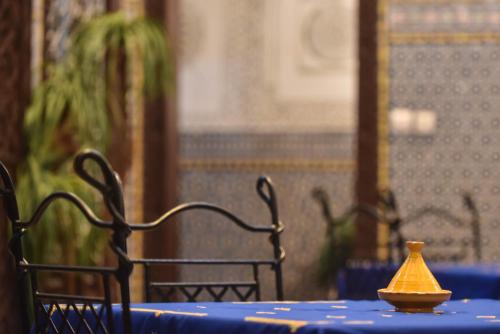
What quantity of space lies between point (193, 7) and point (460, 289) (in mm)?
5146

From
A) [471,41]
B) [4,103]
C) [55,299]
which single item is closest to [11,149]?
[4,103]

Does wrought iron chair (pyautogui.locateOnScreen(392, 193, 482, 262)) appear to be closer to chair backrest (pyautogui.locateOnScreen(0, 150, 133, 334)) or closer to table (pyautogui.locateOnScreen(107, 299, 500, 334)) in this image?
table (pyautogui.locateOnScreen(107, 299, 500, 334))

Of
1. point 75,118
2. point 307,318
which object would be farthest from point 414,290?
point 75,118

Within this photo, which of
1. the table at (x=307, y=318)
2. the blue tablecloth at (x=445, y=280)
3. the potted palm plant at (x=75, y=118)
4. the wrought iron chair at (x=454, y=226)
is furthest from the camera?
the wrought iron chair at (x=454, y=226)

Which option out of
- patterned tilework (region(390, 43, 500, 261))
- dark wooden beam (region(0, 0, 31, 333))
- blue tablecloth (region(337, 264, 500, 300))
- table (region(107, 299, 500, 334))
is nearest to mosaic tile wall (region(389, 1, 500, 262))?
patterned tilework (region(390, 43, 500, 261))

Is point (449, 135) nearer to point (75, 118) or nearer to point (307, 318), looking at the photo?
point (75, 118)

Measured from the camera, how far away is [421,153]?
23.8 ft

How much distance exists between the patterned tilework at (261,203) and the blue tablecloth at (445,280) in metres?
3.15

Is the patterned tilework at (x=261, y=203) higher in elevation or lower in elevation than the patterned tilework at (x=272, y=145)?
lower

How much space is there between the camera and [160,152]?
8102 millimetres

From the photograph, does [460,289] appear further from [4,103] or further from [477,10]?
[477,10]

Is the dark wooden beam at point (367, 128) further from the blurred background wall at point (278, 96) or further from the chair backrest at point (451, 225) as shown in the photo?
the blurred background wall at point (278, 96)

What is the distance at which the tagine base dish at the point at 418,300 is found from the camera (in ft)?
7.54

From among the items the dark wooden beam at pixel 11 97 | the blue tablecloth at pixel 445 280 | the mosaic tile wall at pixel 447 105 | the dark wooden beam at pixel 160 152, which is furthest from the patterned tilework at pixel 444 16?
the dark wooden beam at pixel 11 97
